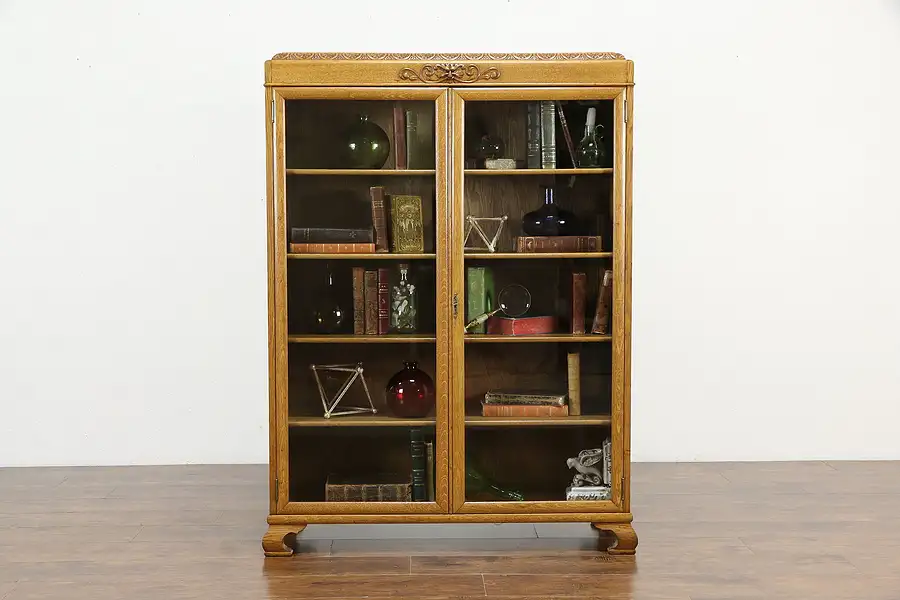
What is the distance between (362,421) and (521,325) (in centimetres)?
64

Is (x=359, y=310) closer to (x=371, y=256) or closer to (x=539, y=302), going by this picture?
(x=371, y=256)

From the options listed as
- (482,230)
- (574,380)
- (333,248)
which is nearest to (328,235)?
(333,248)

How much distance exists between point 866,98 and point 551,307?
2.23 m

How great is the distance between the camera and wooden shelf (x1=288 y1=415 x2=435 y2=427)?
322cm

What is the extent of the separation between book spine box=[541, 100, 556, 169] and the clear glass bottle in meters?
0.59

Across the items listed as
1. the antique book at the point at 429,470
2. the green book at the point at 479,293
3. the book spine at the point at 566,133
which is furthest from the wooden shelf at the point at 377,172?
the antique book at the point at 429,470

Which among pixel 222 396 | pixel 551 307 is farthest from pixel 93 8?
pixel 551 307

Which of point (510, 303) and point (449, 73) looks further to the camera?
point (510, 303)

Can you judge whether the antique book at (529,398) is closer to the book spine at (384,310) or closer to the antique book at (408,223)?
the book spine at (384,310)

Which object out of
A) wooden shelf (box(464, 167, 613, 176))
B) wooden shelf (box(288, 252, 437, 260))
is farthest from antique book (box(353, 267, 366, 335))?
wooden shelf (box(464, 167, 613, 176))

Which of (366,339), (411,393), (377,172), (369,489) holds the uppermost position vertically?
(377,172)

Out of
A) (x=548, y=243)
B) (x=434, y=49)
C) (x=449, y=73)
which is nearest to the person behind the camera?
(x=449, y=73)

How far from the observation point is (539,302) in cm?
Answer: 324

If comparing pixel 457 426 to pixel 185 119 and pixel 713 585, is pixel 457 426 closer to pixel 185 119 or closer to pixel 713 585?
pixel 713 585
